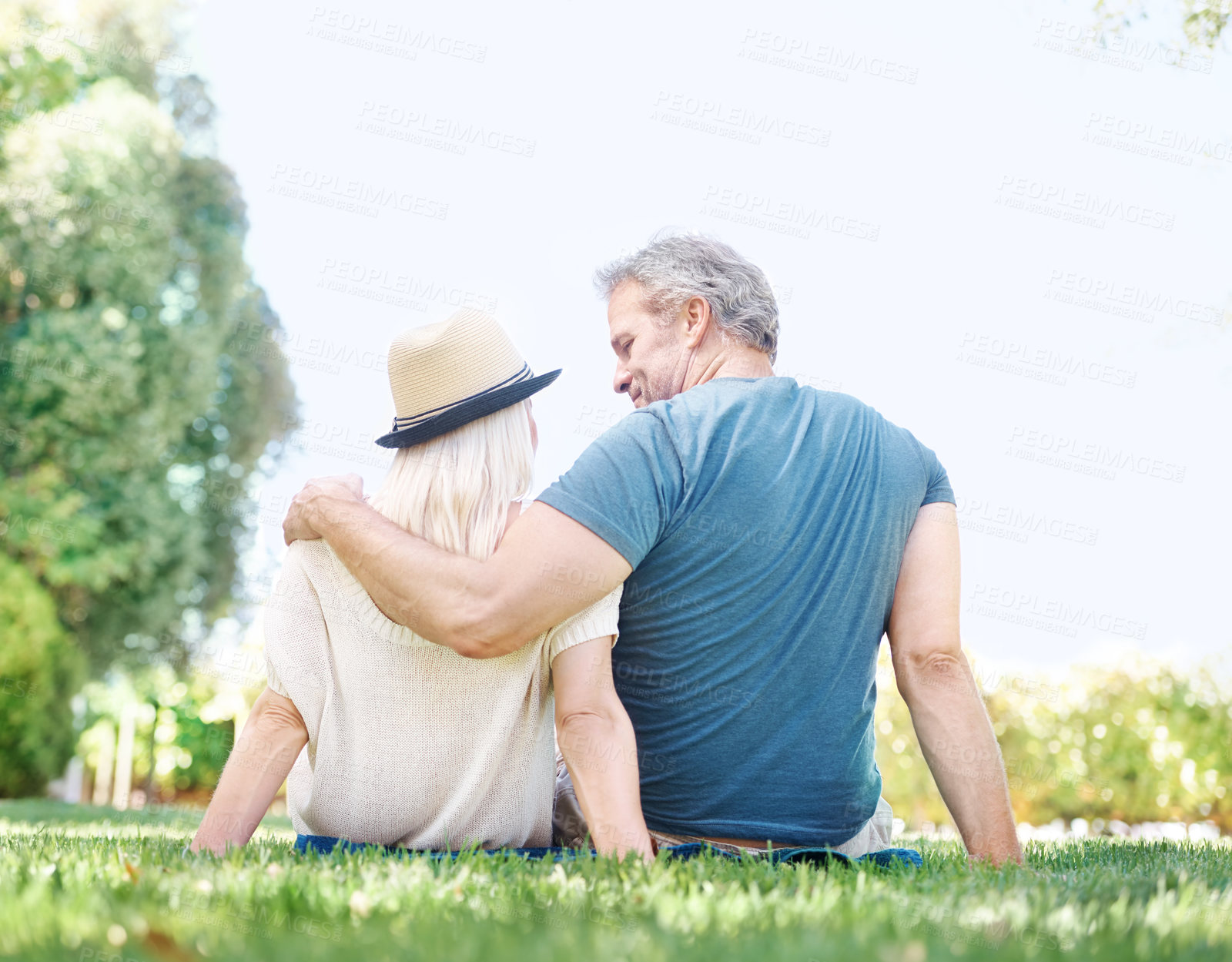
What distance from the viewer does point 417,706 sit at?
2527 millimetres

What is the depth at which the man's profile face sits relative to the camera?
329 cm

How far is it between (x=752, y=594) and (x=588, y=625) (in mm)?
461

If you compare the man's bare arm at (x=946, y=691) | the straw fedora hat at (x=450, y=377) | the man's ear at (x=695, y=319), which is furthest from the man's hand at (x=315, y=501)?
the man's bare arm at (x=946, y=691)

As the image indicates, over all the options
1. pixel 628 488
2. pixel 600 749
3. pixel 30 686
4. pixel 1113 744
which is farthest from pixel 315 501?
pixel 30 686

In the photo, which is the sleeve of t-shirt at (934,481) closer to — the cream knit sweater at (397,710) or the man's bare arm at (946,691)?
the man's bare arm at (946,691)

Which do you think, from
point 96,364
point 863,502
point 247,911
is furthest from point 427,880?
point 96,364

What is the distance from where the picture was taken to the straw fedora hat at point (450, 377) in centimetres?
267

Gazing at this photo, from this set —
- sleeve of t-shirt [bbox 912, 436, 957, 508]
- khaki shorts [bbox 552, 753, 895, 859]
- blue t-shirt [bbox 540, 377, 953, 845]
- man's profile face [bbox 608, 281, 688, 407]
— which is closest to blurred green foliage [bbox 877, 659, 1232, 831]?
khaki shorts [bbox 552, 753, 895, 859]

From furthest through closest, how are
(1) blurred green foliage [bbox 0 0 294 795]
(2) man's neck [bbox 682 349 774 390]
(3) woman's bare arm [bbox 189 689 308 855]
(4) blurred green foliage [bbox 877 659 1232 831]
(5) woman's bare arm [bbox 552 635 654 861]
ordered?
1. (1) blurred green foliage [bbox 0 0 294 795]
2. (4) blurred green foliage [bbox 877 659 1232 831]
3. (2) man's neck [bbox 682 349 774 390]
4. (3) woman's bare arm [bbox 189 689 308 855]
5. (5) woman's bare arm [bbox 552 635 654 861]

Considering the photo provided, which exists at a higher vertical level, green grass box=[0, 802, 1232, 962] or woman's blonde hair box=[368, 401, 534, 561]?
woman's blonde hair box=[368, 401, 534, 561]

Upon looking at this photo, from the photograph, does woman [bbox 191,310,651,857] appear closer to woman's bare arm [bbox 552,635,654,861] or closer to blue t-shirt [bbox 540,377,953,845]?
woman's bare arm [bbox 552,635,654,861]

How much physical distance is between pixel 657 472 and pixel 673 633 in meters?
0.44

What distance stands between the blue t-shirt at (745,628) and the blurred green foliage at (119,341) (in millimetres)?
12720

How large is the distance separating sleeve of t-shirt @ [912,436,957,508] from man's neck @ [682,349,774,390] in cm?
54
